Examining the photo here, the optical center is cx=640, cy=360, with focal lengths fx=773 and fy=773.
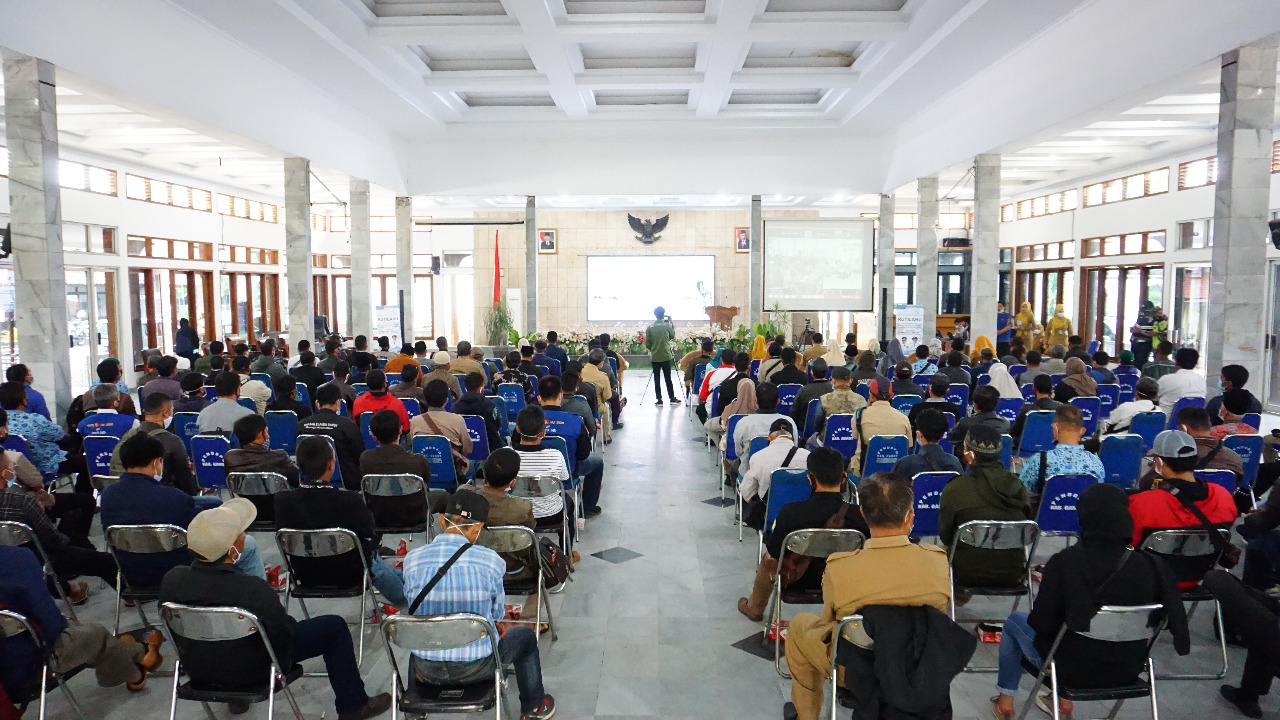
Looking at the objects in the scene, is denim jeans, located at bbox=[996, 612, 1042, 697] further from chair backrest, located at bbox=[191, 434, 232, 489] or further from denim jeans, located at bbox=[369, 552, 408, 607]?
chair backrest, located at bbox=[191, 434, 232, 489]

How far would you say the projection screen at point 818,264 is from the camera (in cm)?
1633

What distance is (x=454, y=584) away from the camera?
295 cm

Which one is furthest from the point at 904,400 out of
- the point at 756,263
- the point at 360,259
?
the point at 360,259

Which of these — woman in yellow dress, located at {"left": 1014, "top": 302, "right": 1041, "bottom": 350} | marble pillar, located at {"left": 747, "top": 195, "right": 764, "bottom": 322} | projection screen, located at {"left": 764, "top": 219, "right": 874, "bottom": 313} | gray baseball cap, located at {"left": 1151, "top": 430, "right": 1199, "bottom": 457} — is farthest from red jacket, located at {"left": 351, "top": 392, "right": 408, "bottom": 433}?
woman in yellow dress, located at {"left": 1014, "top": 302, "right": 1041, "bottom": 350}

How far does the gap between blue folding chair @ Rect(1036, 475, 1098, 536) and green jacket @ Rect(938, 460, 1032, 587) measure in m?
0.64

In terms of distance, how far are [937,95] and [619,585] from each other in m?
10.3

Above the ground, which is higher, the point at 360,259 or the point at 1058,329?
the point at 360,259

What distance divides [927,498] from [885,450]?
3.36ft

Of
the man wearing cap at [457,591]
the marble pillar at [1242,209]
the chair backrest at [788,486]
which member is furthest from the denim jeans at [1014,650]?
the marble pillar at [1242,209]

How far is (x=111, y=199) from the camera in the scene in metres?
13.8

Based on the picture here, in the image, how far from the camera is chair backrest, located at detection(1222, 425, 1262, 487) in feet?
16.5

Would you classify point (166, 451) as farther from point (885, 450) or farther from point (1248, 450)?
point (1248, 450)

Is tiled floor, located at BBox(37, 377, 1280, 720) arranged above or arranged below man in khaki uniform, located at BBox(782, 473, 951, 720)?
below

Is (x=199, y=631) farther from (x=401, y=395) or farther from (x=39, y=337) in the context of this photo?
(x=39, y=337)
